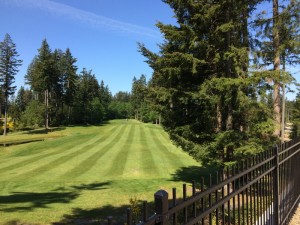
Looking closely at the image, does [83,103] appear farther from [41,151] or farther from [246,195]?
[246,195]

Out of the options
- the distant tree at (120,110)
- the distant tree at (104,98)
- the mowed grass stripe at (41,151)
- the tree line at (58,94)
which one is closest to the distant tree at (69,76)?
the tree line at (58,94)

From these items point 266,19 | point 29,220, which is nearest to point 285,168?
point 29,220

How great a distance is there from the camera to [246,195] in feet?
11.5

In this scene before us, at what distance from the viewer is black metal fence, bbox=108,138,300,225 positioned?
6.98ft

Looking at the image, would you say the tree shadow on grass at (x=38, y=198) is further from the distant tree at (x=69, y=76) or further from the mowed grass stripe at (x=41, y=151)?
the distant tree at (x=69, y=76)

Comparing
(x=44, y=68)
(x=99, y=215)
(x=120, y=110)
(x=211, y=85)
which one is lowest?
(x=99, y=215)

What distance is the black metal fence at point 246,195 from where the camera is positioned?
2129mm

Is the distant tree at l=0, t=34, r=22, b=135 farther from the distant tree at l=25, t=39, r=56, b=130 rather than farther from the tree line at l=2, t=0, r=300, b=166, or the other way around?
the tree line at l=2, t=0, r=300, b=166

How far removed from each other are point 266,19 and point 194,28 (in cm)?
420

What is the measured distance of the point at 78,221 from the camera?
11367 mm

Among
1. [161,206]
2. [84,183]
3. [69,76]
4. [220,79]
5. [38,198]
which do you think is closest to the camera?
[161,206]

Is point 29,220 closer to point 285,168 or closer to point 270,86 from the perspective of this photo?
point 285,168

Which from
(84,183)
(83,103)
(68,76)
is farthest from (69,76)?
(84,183)

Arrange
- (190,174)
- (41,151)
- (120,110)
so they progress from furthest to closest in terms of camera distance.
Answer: (120,110)
(41,151)
(190,174)
